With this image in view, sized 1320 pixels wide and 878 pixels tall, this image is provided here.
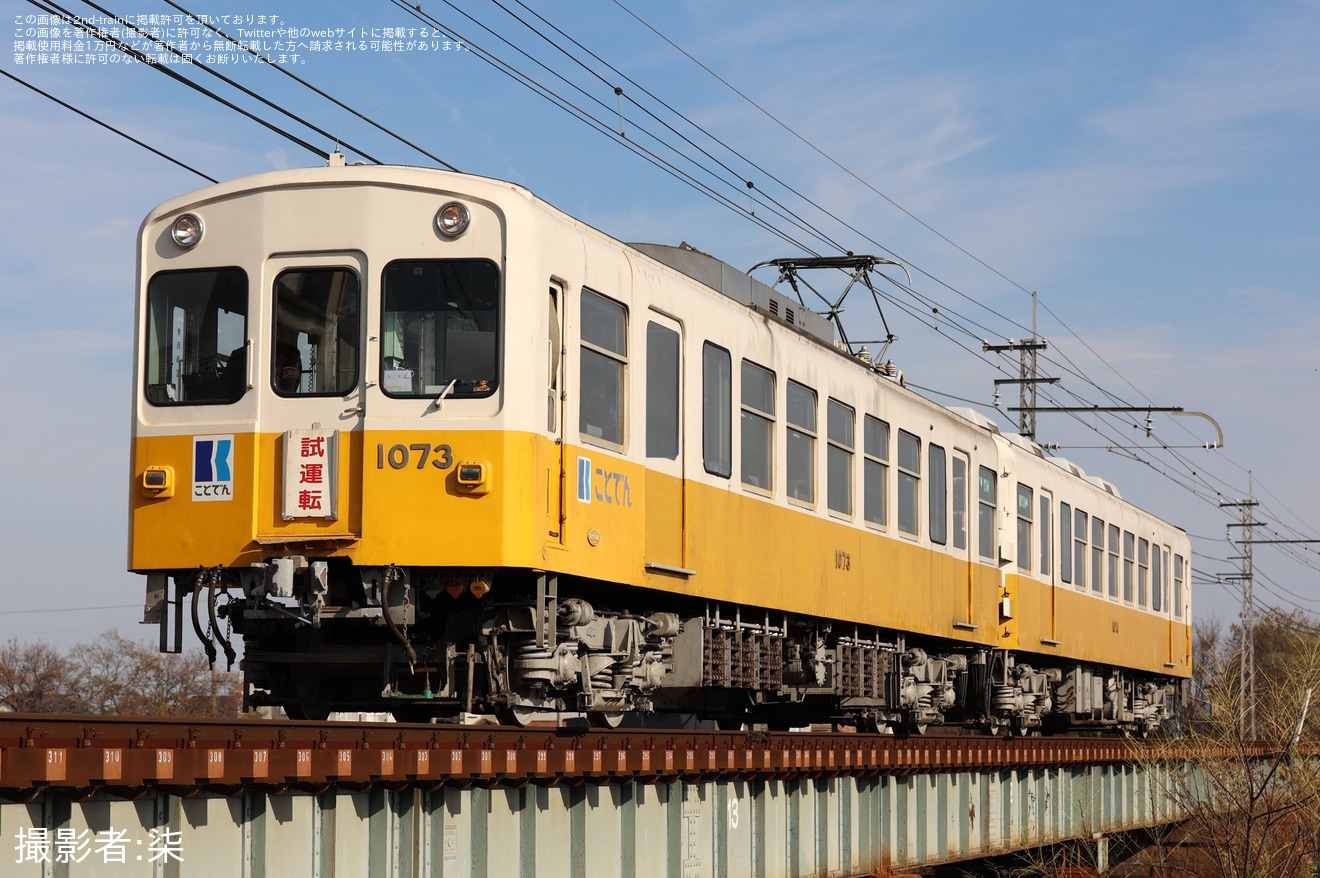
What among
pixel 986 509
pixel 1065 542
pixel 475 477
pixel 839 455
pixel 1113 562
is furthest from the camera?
pixel 1113 562

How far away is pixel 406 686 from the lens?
10562 mm

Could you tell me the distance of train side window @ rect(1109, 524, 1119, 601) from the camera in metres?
26.1

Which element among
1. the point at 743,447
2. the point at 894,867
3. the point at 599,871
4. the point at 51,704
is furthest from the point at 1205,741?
the point at 51,704

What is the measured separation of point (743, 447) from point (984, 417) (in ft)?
27.5

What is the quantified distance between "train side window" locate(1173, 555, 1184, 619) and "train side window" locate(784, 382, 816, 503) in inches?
715

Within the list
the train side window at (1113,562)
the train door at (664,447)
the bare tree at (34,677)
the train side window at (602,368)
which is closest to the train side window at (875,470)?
Result: the train door at (664,447)

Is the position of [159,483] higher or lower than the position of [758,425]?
lower

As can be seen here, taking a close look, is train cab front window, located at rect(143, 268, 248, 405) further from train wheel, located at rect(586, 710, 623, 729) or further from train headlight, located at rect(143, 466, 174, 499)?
train wheel, located at rect(586, 710, 623, 729)

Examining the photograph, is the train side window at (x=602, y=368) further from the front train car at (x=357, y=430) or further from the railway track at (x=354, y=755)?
the railway track at (x=354, y=755)

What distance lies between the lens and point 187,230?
431 inches

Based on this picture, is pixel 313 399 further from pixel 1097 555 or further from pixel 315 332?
pixel 1097 555

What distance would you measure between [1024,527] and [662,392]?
10594 mm

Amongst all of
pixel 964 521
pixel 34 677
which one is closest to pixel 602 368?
pixel 964 521

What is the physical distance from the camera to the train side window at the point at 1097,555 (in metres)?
25.0
